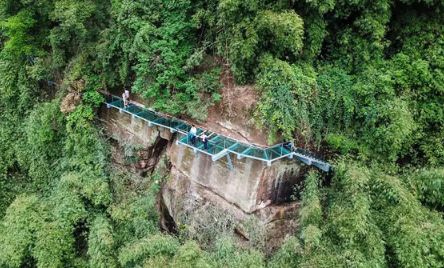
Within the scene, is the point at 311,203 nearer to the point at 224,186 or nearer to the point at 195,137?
the point at 224,186

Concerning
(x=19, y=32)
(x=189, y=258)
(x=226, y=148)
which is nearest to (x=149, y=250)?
(x=189, y=258)

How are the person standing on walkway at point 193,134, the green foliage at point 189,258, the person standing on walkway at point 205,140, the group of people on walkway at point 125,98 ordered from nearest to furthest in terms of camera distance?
the green foliage at point 189,258
the person standing on walkway at point 205,140
the person standing on walkway at point 193,134
the group of people on walkway at point 125,98

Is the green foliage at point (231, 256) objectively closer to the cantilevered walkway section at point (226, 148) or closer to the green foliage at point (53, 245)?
the cantilevered walkway section at point (226, 148)

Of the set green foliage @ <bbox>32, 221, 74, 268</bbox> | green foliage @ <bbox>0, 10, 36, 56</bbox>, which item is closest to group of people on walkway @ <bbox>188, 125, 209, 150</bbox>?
green foliage @ <bbox>32, 221, 74, 268</bbox>

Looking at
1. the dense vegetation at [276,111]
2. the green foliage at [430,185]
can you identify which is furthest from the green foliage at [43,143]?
the green foliage at [430,185]

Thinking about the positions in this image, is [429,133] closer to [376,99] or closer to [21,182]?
[376,99]

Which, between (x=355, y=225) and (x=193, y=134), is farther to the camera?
(x=193, y=134)
